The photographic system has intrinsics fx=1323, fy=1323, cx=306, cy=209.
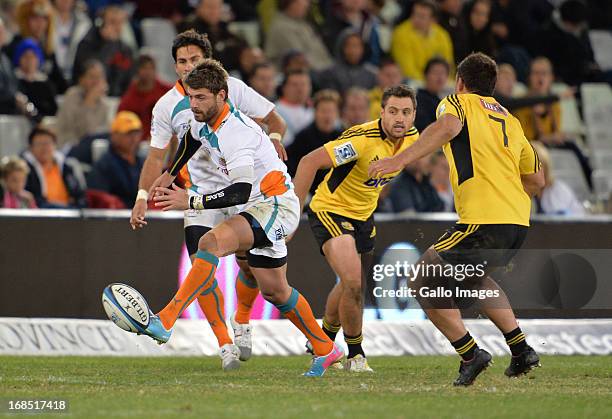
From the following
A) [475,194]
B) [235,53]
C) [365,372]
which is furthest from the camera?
[235,53]

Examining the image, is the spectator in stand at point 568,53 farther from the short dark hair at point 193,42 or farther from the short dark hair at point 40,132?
the short dark hair at point 193,42

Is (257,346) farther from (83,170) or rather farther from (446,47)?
(446,47)

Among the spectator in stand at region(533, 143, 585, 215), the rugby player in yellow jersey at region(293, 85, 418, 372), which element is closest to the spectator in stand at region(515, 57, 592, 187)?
the spectator in stand at region(533, 143, 585, 215)

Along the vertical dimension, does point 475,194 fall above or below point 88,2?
below

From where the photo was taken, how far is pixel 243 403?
800cm

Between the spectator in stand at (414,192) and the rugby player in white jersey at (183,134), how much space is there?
149 inches

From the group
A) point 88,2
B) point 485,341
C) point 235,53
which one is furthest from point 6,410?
point 88,2

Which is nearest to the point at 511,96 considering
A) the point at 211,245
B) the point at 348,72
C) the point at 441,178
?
the point at 348,72

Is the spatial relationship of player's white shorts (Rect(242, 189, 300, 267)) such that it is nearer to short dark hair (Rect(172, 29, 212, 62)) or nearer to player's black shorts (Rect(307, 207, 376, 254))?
player's black shorts (Rect(307, 207, 376, 254))

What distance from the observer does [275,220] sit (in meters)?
9.45

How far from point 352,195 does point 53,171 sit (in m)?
4.78

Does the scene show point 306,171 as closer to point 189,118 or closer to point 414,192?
point 189,118

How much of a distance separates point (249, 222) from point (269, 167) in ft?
1.56

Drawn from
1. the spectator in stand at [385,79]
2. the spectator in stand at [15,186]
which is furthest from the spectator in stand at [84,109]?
the spectator in stand at [385,79]
